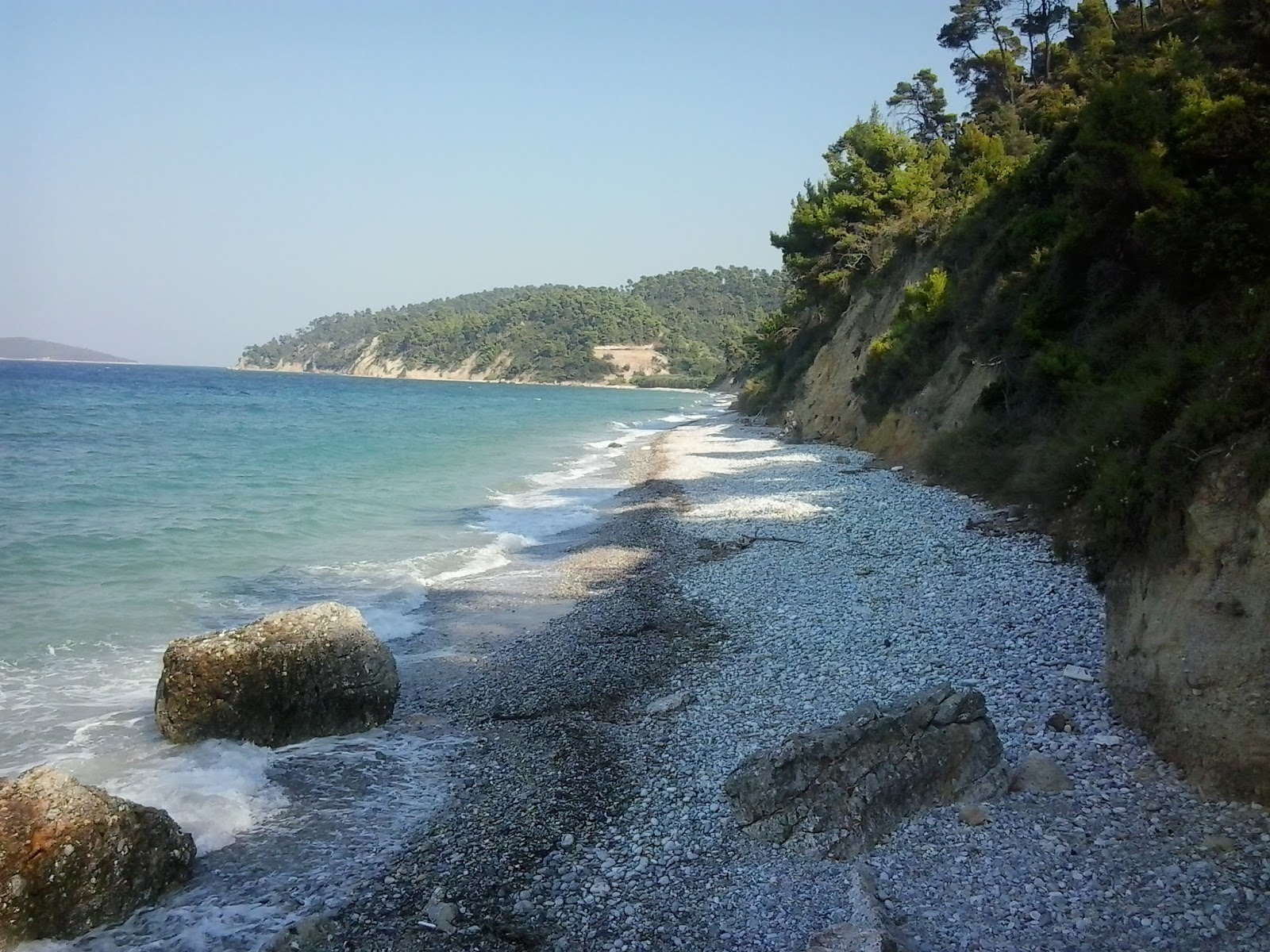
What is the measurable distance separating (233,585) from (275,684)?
7.72 metres

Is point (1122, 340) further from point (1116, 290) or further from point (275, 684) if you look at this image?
point (275, 684)

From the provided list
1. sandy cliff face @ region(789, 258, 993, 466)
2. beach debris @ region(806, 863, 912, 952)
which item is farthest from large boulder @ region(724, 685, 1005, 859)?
sandy cliff face @ region(789, 258, 993, 466)

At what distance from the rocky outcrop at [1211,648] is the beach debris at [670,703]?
14.1 feet

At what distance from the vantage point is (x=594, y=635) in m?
12.9

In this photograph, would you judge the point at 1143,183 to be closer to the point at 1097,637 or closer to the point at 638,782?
the point at 1097,637

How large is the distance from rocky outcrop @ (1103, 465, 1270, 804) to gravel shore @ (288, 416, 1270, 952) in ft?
0.91

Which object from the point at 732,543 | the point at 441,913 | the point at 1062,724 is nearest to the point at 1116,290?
the point at 732,543

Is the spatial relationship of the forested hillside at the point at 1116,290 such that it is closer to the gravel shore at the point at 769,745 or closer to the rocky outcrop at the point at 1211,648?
the rocky outcrop at the point at 1211,648

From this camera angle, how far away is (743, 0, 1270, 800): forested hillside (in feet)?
22.0

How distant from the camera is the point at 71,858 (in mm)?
6441

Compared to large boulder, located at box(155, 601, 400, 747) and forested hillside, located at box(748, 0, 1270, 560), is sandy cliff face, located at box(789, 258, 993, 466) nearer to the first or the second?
forested hillside, located at box(748, 0, 1270, 560)

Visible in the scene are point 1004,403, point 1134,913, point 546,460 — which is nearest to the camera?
point 1134,913

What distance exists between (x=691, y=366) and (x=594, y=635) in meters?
169

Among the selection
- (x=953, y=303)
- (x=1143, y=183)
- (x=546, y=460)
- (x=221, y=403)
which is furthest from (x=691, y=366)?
(x=1143, y=183)
